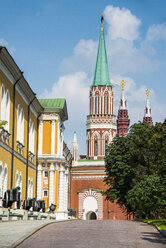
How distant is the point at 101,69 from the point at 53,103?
52.8 metres

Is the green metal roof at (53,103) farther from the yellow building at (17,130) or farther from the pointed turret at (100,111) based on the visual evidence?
the pointed turret at (100,111)

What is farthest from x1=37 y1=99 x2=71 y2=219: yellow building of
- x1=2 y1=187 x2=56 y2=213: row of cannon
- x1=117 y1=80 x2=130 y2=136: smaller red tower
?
x1=117 y1=80 x2=130 y2=136: smaller red tower

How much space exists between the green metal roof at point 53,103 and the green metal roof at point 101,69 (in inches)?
2018

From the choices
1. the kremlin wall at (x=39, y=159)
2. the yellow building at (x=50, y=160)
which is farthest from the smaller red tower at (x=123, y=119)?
the yellow building at (x=50, y=160)

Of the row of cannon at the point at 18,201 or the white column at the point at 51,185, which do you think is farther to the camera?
the white column at the point at 51,185

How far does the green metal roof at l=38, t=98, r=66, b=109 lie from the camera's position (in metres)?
53.0

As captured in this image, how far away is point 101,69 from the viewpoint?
105 metres

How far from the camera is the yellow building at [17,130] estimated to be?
3412cm

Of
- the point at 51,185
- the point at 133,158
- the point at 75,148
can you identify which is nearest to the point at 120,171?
the point at 133,158

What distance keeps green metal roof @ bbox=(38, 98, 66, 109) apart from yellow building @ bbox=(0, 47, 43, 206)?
2510 millimetres

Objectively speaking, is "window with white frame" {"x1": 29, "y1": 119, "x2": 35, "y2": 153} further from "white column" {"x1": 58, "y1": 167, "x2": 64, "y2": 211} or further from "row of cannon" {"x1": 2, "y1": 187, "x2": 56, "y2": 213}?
"row of cannon" {"x1": 2, "y1": 187, "x2": 56, "y2": 213}

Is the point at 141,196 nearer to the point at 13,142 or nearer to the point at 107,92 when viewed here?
the point at 13,142

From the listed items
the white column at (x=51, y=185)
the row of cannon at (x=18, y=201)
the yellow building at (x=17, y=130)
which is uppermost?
the yellow building at (x=17, y=130)

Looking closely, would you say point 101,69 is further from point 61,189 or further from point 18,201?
point 18,201
